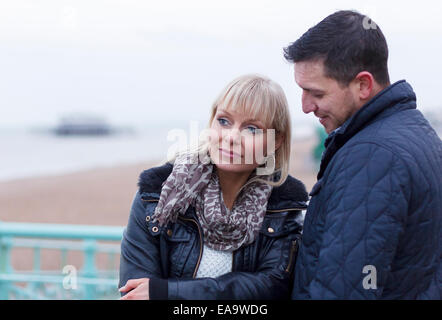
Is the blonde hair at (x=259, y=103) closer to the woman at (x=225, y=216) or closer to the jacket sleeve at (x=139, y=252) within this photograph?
the woman at (x=225, y=216)

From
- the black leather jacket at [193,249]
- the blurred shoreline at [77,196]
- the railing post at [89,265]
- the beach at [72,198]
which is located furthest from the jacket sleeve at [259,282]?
the blurred shoreline at [77,196]

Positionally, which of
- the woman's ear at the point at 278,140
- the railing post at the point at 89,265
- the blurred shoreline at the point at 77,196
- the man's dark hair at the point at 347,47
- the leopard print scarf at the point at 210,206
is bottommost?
the blurred shoreline at the point at 77,196

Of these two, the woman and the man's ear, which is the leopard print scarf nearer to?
the woman

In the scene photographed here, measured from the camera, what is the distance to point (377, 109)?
1.89 metres

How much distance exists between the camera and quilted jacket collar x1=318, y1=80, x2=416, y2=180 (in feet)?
6.18

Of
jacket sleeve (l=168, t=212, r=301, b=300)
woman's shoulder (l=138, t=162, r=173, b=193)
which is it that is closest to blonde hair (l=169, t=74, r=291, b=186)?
woman's shoulder (l=138, t=162, r=173, b=193)

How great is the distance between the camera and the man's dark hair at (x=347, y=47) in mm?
1950

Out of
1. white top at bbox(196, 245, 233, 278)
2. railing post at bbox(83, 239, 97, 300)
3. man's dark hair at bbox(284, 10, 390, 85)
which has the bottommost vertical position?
railing post at bbox(83, 239, 97, 300)

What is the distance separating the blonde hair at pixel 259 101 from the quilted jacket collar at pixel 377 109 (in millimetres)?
414

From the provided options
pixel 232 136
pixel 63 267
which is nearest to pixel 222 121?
pixel 232 136

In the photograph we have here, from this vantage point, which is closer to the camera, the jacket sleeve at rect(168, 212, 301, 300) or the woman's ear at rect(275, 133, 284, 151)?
the jacket sleeve at rect(168, 212, 301, 300)

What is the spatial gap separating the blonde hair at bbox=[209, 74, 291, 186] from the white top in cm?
39
